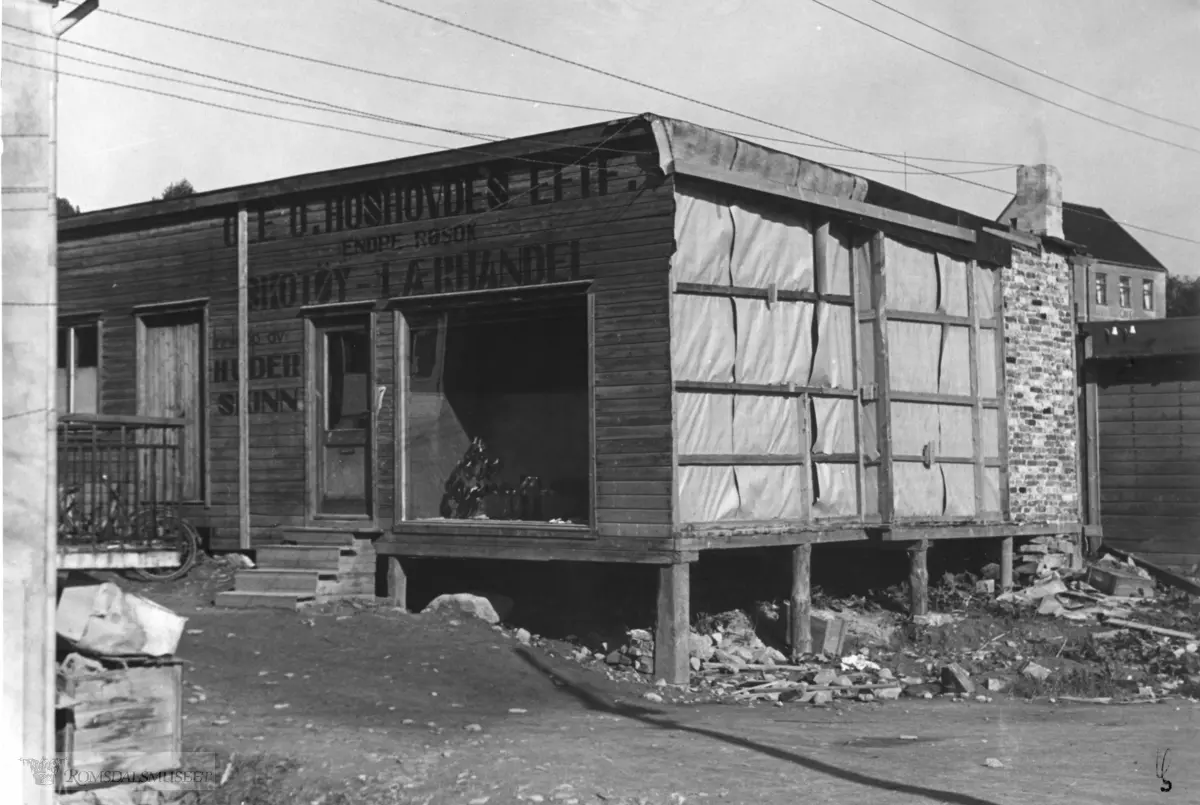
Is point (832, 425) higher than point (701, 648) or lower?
higher

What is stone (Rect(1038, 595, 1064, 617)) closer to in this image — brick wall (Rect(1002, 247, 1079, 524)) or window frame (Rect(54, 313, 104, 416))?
brick wall (Rect(1002, 247, 1079, 524))

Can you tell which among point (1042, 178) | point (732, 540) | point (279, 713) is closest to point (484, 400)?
point (732, 540)

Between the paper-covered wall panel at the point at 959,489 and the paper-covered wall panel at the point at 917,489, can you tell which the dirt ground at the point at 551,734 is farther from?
the paper-covered wall panel at the point at 959,489

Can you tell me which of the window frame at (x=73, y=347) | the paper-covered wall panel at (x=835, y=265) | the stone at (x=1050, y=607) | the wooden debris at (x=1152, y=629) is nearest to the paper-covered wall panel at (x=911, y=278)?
the paper-covered wall panel at (x=835, y=265)

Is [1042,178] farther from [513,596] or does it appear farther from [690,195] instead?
[513,596]

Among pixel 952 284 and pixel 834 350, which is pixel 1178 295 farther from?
pixel 834 350

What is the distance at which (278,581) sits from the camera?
46.8 feet

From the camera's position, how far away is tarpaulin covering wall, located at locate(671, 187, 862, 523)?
44.9 ft

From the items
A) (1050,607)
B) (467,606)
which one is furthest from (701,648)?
(1050,607)

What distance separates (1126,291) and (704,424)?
47.9 meters

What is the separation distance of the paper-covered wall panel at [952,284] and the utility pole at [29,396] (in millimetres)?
A: 13137

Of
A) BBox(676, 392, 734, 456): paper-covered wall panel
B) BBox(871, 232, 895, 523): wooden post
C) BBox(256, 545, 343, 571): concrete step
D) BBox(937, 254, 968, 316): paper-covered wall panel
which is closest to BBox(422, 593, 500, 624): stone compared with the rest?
BBox(256, 545, 343, 571): concrete step

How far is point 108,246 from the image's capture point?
17.8 metres

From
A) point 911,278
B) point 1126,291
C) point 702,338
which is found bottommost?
point 702,338
